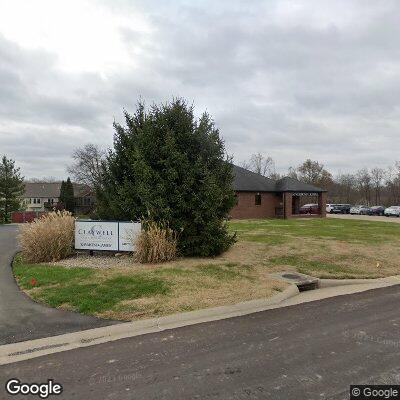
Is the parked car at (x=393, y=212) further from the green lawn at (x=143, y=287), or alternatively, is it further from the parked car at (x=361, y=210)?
the green lawn at (x=143, y=287)

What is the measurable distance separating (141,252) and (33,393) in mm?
6946

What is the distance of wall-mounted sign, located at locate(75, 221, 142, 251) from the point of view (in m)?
11.8

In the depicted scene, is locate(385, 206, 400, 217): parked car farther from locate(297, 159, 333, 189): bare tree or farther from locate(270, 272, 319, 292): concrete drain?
locate(270, 272, 319, 292): concrete drain

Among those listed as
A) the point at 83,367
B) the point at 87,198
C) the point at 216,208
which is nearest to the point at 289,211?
the point at 216,208

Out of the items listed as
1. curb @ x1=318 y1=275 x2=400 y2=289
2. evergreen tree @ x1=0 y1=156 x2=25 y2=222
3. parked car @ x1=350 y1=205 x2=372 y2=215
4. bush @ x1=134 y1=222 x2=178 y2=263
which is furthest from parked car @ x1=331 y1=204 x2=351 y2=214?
bush @ x1=134 y1=222 x2=178 y2=263

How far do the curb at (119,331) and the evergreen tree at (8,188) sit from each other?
36478 millimetres

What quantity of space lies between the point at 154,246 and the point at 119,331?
501 centimetres

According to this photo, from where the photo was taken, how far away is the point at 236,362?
456cm

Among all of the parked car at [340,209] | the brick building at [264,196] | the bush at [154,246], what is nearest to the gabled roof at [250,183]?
the brick building at [264,196]

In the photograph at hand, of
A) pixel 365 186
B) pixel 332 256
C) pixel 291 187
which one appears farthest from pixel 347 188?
pixel 332 256

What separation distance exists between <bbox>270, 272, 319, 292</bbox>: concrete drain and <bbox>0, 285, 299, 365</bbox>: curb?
1413 mm

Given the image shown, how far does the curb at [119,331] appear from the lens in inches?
197

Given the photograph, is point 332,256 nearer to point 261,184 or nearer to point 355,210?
point 261,184

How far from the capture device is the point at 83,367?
4465 mm
